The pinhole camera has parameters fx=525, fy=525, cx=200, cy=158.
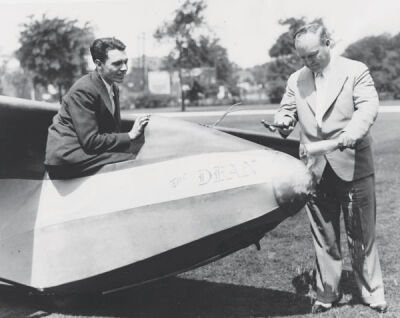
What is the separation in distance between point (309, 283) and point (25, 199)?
2969mm

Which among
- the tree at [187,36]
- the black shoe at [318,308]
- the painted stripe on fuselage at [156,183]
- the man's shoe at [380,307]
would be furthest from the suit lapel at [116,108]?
the tree at [187,36]

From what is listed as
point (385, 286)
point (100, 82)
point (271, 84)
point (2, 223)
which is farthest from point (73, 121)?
point (271, 84)

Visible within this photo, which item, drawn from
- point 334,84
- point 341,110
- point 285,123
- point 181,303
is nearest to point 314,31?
point 334,84

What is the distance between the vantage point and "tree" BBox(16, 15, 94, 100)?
37.7 meters

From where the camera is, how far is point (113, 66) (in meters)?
4.42

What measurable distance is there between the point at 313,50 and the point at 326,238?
1708 mm

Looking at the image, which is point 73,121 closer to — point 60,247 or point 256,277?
point 60,247

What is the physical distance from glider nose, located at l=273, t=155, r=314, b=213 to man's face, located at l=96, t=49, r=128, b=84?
1.60m

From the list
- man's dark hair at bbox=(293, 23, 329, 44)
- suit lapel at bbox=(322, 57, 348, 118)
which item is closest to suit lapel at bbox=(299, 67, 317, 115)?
suit lapel at bbox=(322, 57, 348, 118)

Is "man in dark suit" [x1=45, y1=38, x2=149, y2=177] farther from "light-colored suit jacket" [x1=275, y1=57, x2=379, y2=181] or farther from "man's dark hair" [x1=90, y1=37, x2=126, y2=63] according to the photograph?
"light-colored suit jacket" [x1=275, y1=57, x2=379, y2=181]

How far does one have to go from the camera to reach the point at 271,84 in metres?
80.9

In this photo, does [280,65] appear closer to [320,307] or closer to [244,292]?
[244,292]

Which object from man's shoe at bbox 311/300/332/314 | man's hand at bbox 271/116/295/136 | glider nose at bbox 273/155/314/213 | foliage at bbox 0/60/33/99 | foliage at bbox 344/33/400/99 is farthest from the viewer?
foliage at bbox 0/60/33/99

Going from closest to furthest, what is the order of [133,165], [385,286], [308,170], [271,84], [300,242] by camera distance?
1. [308,170]
2. [133,165]
3. [385,286]
4. [300,242]
5. [271,84]
